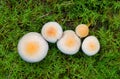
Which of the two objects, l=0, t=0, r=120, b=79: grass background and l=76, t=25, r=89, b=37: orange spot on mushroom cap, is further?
l=0, t=0, r=120, b=79: grass background

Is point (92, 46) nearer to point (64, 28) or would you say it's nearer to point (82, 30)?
point (82, 30)

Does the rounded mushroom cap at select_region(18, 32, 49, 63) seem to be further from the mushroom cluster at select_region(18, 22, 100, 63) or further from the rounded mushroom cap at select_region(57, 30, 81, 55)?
the rounded mushroom cap at select_region(57, 30, 81, 55)

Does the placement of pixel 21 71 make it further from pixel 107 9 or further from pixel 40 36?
pixel 107 9

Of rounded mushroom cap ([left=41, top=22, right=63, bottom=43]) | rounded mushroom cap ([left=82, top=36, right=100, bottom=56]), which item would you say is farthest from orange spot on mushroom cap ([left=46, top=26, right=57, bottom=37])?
rounded mushroom cap ([left=82, top=36, right=100, bottom=56])

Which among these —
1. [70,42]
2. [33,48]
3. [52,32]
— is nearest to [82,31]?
[70,42]

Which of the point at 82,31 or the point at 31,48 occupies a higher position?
the point at 82,31

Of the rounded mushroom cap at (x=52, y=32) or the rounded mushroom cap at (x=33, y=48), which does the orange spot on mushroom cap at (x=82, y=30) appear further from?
the rounded mushroom cap at (x=33, y=48)
